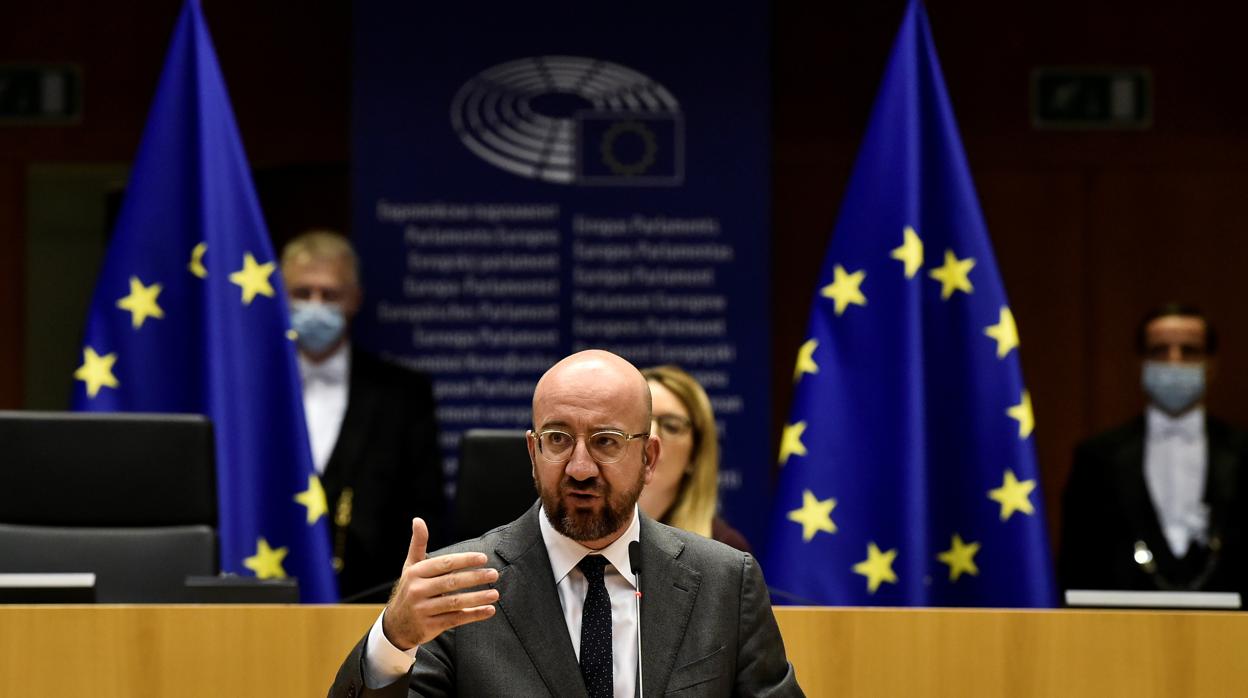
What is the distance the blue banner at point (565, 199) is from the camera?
5.71 meters

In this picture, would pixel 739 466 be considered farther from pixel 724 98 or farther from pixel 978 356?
pixel 978 356

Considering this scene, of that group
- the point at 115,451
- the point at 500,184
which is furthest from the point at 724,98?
the point at 115,451

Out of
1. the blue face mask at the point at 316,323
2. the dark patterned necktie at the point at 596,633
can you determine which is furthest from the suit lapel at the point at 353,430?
the dark patterned necktie at the point at 596,633

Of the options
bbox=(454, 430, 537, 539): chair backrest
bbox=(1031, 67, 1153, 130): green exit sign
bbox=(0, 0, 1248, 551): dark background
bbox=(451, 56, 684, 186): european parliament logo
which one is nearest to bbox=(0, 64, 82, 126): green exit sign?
bbox=(0, 0, 1248, 551): dark background

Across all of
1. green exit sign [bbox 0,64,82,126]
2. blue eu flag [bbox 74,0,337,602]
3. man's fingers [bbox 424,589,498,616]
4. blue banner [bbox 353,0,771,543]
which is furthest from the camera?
green exit sign [bbox 0,64,82,126]

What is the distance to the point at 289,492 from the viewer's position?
4195 mm

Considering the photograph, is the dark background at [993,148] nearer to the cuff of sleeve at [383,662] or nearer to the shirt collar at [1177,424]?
the shirt collar at [1177,424]

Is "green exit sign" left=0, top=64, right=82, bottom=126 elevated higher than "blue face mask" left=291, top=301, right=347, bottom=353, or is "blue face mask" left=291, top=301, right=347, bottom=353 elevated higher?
"green exit sign" left=0, top=64, right=82, bottom=126

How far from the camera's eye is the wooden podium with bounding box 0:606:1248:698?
2959 mm

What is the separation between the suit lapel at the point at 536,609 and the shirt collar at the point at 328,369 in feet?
8.62

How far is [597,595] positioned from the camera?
2557mm

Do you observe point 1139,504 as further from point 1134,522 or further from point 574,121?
point 574,121

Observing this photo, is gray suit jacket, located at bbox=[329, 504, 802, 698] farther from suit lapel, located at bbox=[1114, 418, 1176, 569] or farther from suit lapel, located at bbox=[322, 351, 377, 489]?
suit lapel, located at bbox=[1114, 418, 1176, 569]

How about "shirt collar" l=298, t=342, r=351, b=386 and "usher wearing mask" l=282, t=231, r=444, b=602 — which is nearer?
"usher wearing mask" l=282, t=231, r=444, b=602
